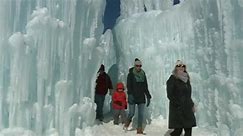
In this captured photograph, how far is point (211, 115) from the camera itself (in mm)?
11891

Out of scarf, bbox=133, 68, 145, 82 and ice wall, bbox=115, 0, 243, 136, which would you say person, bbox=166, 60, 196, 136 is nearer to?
ice wall, bbox=115, 0, 243, 136

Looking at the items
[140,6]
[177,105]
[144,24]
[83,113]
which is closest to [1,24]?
[83,113]

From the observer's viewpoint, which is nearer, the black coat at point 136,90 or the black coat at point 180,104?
the black coat at point 180,104

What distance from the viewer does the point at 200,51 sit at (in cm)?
1280

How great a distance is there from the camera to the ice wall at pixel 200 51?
10898mm

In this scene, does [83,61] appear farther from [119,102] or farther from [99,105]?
[99,105]

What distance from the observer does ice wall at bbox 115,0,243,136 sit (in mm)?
10898

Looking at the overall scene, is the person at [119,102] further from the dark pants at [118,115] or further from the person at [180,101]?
the person at [180,101]

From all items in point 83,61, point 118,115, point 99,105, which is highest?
point 83,61

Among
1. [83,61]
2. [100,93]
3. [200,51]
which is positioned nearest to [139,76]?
[83,61]

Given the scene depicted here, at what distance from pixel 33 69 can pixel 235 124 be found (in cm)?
499

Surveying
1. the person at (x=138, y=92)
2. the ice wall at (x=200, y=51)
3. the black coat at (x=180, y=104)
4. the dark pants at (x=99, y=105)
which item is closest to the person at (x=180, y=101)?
the black coat at (x=180, y=104)

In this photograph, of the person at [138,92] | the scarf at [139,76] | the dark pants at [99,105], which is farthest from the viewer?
the dark pants at [99,105]

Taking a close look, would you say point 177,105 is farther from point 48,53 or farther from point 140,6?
point 140,6
